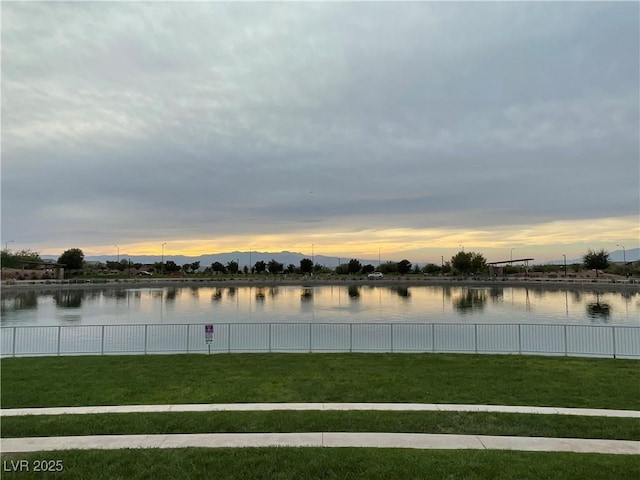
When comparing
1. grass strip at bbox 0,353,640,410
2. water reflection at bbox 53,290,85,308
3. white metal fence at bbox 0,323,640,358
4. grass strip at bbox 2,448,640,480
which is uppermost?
grass strip at bbox 2,448,640,480

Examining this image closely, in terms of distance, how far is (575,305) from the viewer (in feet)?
143

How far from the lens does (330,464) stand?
707cm

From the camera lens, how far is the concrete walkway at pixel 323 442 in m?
7.95

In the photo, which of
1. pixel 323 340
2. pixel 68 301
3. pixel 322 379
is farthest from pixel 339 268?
pixel 322 379

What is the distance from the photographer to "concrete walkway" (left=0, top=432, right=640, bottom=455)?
7.95m

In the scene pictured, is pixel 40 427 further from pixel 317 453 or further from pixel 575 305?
pixel 575 305

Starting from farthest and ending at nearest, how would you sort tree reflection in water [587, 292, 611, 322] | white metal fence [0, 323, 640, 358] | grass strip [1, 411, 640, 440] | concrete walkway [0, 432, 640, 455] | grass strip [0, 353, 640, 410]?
1. tree reflection in water [587, 292, 611, 322]
2. white metal fence [0, 323, 640, 358]
3. grass strip [0, 353, 640, 410]
4. grass strip [1, 411, 640, 440]
5. concrete walkway [0, 432, 640, 455]

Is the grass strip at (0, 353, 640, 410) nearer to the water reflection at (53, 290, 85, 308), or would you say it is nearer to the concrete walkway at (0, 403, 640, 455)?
the concrete walkway at (0, 403, 640, 455)

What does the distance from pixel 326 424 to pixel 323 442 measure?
0.94 meters

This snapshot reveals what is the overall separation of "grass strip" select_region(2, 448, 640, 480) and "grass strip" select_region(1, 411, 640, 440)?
116 cm

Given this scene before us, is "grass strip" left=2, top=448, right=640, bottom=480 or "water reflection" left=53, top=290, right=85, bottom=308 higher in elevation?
"grass strip" left=2, top=448, right=640, bottom=480

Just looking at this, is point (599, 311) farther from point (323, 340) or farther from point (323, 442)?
point (323, 442)

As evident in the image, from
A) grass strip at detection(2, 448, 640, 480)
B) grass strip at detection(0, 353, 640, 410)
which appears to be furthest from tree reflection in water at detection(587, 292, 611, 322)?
grass strip at detection(2, 448, 640, 480)

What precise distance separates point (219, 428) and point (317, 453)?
240 cm
